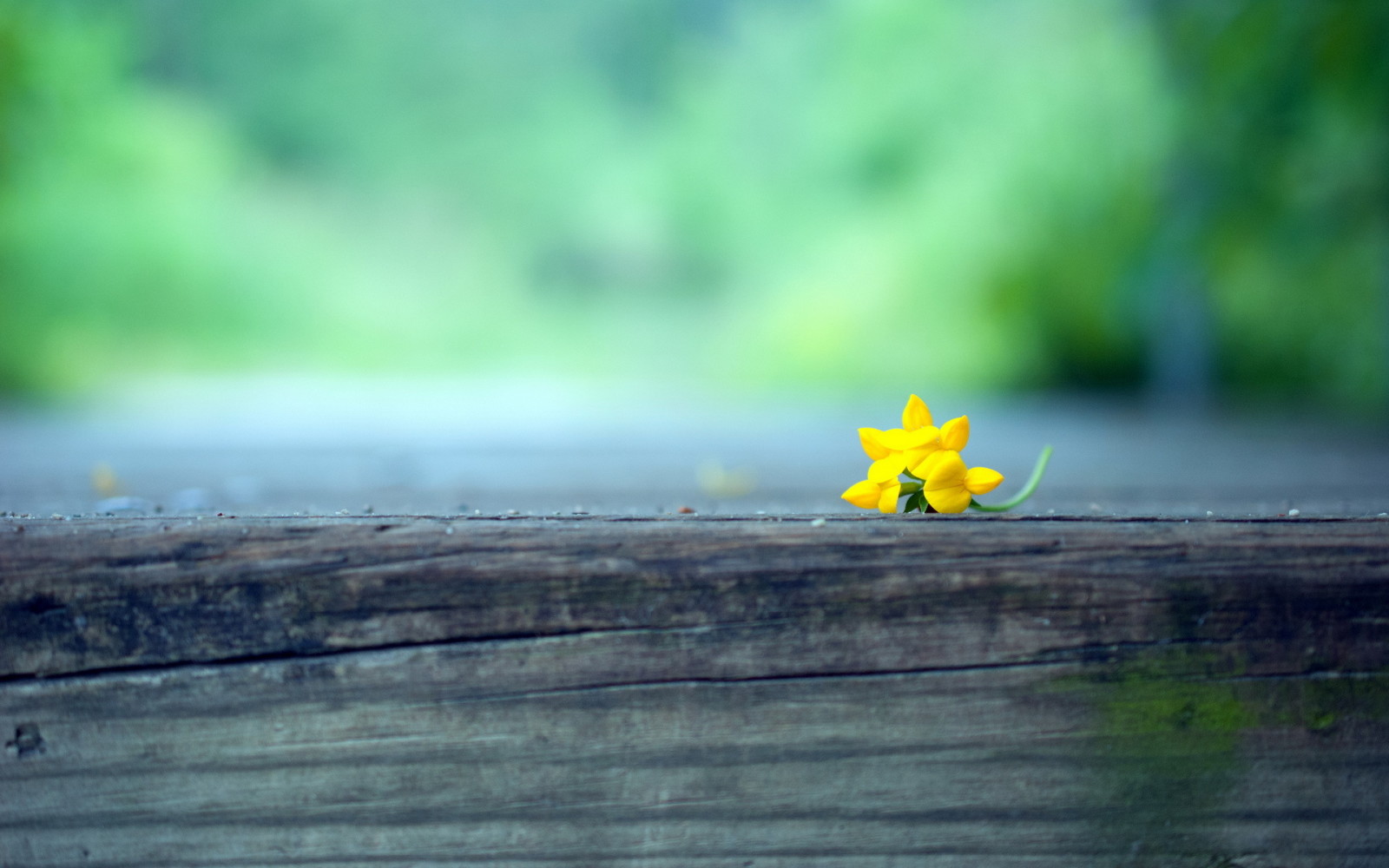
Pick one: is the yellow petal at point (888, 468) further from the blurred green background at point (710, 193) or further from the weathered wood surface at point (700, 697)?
the blurred green background at point (710, 193)

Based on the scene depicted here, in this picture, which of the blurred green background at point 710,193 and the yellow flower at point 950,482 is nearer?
the yellow flower at point 950,482

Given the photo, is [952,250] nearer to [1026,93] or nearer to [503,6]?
[1026,93]

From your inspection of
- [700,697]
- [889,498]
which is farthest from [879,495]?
[700,697]

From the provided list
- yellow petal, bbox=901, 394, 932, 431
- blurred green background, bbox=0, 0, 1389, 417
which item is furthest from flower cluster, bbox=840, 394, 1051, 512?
blurred green background, bbox=0, 0, 1389, 417

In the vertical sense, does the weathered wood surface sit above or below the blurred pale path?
below

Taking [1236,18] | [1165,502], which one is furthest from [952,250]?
[1165,502]

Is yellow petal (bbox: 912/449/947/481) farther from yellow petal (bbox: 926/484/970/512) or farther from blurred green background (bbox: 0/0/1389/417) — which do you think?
blurred green background (bbox: 0/0/1389/417)

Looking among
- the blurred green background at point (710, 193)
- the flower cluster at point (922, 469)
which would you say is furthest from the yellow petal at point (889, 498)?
the blurred green background at point (710, 193)
